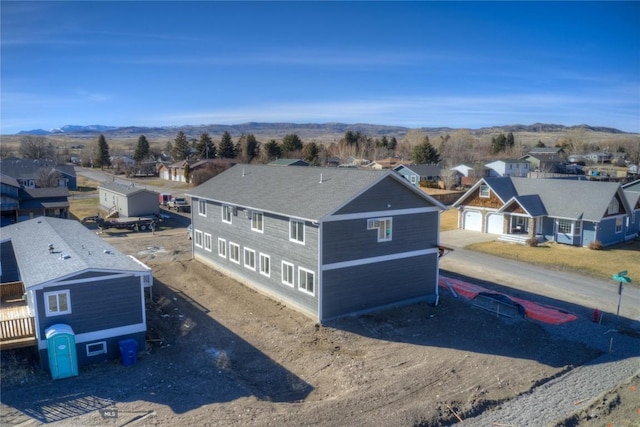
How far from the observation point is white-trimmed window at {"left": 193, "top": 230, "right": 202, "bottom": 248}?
32678 millimetres

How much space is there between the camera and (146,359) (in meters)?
18.3

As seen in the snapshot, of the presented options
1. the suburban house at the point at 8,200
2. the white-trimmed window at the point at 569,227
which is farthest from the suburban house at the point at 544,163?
the suburban house at the point at 8,200

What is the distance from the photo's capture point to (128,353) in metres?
17.8

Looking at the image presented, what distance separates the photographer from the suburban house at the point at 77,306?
668 inches

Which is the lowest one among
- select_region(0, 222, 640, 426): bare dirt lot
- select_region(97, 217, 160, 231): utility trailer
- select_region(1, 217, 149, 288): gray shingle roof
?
select_region(0, 222, 640, 426): bare dirt lot

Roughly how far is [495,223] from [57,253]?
119ft

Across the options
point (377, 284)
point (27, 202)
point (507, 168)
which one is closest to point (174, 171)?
point (27, 202)

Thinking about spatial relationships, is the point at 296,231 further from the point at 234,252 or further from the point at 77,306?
the point at 77,306

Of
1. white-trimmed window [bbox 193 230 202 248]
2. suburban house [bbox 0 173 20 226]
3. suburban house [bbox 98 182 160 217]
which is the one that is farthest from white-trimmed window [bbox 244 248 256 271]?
suburban house [bbox 0 173 20 226]

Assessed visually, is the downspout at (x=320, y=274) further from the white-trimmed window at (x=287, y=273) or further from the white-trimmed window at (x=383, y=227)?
the white-trimmed window at (x=383, y=227)

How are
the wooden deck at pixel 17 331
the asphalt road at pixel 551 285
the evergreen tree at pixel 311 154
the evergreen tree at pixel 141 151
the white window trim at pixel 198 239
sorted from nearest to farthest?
the wooden deck at pixel 17 331, the asphalt road at pixel 551 285, the white window trim at pixel 198 239, the evergreen tree at pixel 311 154, the evergreen tree at pixel 141 151

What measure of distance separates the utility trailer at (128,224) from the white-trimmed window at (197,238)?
40.9 feet

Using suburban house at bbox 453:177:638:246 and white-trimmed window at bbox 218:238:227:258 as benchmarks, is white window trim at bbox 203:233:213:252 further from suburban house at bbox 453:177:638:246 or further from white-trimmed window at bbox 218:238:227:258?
→ suburban house at bbox 453:177:638:246

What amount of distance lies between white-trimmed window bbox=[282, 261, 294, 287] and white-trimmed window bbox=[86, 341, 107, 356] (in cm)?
868
